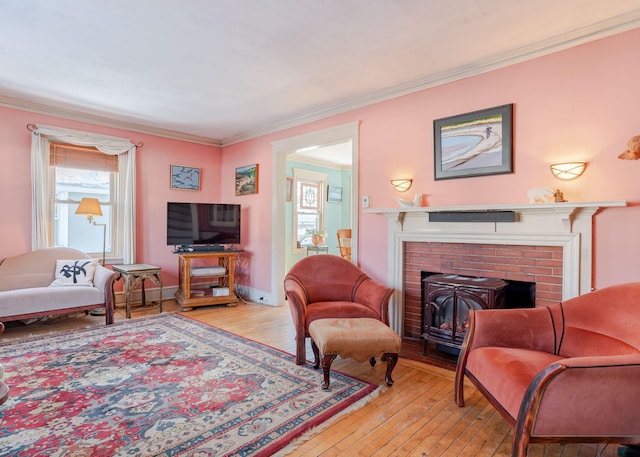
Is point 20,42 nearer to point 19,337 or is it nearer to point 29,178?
point 29,178

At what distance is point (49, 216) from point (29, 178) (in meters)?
0.49

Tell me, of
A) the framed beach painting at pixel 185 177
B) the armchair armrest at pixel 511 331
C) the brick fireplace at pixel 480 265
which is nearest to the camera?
the armchair armrest at pixel 511 331

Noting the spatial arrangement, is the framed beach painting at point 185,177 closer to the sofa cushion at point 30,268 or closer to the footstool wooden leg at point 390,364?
the sofa cushion at point 30,268

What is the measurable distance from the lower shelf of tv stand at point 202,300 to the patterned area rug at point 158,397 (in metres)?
1.29

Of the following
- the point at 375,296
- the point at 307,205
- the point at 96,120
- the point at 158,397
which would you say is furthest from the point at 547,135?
the point at 96,120

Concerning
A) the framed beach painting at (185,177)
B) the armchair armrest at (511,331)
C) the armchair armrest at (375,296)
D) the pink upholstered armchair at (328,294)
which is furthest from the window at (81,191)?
the armchair armrest at (511,331)

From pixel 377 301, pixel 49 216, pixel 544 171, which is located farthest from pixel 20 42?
pixel 544 171

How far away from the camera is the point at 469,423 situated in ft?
6.81

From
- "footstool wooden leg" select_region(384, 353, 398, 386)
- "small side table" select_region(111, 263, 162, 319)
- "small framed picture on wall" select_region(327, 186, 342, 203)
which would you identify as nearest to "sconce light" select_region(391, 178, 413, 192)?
"footstool wooden leg" select_region(384, 353, 398, 386)

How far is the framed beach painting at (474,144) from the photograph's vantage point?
9.79 feet

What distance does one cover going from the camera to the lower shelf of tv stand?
479 cm

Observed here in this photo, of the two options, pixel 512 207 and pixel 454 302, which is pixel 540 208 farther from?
pixel 454 302

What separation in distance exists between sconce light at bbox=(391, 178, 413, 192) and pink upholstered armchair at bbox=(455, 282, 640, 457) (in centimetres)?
168

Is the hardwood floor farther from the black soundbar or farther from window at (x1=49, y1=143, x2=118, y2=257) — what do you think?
window at (x1=49, y1=143, x2=118, y2=257)
